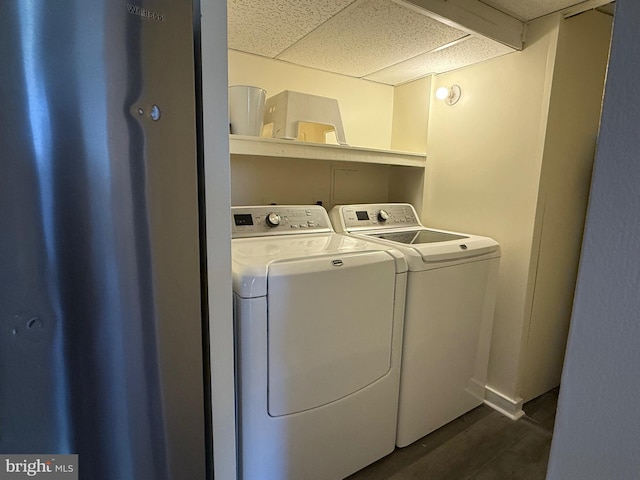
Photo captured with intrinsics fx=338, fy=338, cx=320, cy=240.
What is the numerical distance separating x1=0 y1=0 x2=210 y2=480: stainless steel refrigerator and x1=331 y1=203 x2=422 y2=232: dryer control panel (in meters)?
1.26

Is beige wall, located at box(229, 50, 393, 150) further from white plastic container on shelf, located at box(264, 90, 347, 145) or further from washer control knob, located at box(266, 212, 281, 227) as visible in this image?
washer control knob, located at box(266, 212, 281, 227)

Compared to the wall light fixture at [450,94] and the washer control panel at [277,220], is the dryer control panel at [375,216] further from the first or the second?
the wall light fixture at [450,94]

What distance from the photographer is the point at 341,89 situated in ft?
7.27

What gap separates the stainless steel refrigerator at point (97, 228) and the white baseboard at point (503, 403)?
72.4 inches

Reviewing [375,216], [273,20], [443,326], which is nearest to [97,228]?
[273,20]

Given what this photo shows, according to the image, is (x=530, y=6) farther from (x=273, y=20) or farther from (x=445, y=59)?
(x=273, y=20)

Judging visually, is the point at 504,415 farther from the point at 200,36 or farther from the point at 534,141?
the point at 200,36

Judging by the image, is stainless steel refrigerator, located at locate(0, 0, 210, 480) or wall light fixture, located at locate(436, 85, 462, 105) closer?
stainless steel refrigerator, located at locate(0, 0, 210, 480)

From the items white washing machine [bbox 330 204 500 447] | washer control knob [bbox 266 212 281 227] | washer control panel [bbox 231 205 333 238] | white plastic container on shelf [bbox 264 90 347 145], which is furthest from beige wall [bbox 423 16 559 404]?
washer control knob [bbox 266 212 281 227]

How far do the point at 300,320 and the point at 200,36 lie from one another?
893mm

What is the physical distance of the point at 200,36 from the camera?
2.67ft

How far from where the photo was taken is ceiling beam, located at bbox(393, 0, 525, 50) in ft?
4.52

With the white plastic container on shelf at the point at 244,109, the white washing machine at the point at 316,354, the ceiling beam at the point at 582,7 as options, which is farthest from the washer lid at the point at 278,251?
the ceiling beam at the point at 582,7

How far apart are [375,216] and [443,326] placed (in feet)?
2.64
